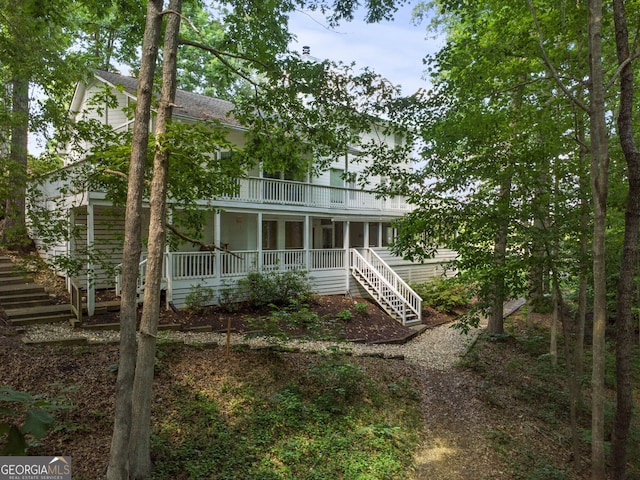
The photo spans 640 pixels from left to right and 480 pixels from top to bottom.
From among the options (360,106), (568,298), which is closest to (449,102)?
(360,106)

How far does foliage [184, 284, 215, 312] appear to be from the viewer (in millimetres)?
10442

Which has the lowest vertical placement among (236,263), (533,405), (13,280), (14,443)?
(533,405)

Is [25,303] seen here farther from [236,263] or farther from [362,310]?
[362,310]

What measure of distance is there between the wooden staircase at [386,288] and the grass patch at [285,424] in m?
6.24

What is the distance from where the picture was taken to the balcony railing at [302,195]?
12.9 m

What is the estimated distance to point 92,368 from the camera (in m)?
5.34

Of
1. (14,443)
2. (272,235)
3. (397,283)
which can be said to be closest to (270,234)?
(272,235)

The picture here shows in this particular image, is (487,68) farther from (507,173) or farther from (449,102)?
(507,173)

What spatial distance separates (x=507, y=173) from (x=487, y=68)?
8.44 feet

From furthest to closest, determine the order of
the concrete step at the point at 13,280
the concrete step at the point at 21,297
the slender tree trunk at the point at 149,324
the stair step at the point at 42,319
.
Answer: the concrete step at the point at 13,280, the concrete step at the point at 21,297, the stair step at the point at 42,319, the slender tree trunk at the point at 149,324

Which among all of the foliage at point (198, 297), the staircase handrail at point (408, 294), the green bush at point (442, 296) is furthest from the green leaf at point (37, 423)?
the green bush at point (442, 296)

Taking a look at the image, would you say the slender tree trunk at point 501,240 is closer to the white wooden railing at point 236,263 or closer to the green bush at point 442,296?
the white wooden railing at point 236,263

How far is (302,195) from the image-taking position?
14484 mm

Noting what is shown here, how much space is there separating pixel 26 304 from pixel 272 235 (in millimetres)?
8793
